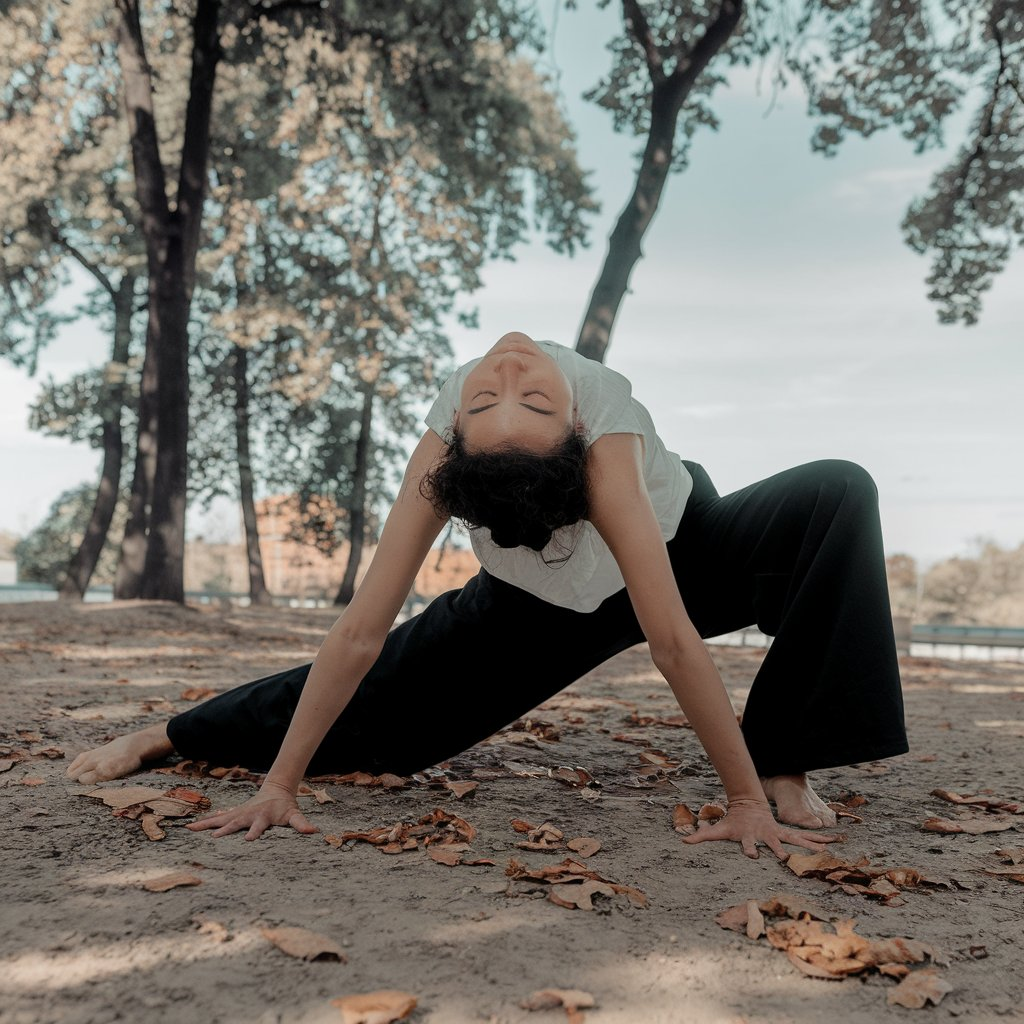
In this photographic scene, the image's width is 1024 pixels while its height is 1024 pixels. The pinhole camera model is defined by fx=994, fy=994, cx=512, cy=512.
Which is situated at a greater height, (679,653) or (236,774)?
(679,653)

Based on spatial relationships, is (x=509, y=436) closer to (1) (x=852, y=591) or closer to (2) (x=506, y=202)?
(1) (x=852, y=591)

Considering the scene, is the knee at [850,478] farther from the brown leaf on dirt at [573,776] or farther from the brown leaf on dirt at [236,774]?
the brown leaf on dirt at [236,774]

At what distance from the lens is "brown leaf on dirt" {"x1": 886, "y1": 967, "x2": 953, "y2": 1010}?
1.92 meters

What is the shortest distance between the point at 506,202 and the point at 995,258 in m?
7.70

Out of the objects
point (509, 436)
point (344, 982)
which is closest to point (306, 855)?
point (344, 982)

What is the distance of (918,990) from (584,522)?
56.5 inches

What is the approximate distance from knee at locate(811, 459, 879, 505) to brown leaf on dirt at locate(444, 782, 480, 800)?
159cm

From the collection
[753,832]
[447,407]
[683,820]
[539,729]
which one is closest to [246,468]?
[539,729]

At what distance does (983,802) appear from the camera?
12.0 ft

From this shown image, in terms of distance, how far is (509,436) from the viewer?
270 centimetres

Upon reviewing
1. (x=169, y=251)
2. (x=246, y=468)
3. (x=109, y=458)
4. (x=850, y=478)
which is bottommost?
(x=850, y=478)

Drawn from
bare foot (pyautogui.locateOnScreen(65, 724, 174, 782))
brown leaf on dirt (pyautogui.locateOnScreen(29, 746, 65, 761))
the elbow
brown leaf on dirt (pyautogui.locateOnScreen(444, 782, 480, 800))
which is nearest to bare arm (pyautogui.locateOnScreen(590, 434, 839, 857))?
the elbow

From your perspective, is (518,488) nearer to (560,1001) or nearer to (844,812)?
(560,1001)

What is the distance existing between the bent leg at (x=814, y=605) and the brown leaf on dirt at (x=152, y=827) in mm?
1813
